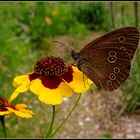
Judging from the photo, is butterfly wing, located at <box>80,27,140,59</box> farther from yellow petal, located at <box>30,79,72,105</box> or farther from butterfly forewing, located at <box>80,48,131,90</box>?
yellow petal, located at <box>30,79,72,105</box>

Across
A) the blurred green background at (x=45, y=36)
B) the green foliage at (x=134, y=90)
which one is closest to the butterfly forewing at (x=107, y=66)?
the blurred green background at (x=45, y=36)

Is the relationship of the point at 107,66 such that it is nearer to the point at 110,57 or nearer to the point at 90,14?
the point at 110,57

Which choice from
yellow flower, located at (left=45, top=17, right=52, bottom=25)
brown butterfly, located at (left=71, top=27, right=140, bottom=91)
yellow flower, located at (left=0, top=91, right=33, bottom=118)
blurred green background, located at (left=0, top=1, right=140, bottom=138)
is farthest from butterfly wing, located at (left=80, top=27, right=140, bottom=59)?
yellow flower, located at (left=45, top=17, right=52, bottom=25)

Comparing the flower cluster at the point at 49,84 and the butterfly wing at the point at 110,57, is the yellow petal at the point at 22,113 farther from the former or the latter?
the butterfly wing at the point at 110,57

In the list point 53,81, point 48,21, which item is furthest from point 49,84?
point 48,21

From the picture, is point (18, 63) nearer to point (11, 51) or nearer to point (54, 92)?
point (11, 51)

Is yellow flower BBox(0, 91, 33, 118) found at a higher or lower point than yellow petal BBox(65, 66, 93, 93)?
lower

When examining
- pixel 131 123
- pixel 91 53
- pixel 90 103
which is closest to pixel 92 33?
pixel 90 103
